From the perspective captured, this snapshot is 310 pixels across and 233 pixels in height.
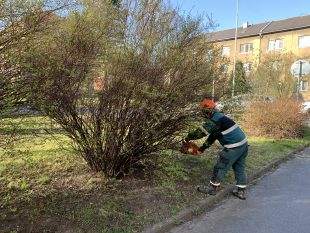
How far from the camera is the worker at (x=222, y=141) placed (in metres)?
7.23

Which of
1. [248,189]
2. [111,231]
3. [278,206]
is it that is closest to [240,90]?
[248,189]

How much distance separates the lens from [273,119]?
15227 millimetres

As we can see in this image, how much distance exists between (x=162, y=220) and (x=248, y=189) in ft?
9.49

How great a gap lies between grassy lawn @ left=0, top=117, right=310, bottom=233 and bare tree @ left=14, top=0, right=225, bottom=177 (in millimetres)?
361

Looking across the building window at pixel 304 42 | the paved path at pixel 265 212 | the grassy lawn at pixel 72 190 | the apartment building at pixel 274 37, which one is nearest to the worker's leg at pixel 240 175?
the paved path at pixel 265 212

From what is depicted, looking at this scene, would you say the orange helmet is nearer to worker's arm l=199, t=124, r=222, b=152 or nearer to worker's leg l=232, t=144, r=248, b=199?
worker's arm l=199, t=124, r=222, b=152

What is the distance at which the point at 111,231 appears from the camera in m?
5.34

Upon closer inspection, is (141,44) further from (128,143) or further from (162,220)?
(162,220)

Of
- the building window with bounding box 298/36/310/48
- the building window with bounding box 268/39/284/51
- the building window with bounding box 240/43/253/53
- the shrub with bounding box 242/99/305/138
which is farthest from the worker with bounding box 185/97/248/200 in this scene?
the building window with bounding box 240/43/253/53

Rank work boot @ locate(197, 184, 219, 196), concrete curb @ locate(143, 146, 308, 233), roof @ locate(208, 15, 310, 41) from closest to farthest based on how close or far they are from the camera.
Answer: concrete curb @ locate(143, 146, 308, 233)
work boot @ locate(197, 184, 219, 196)
roof @ locate(208, 15, 310, 41)

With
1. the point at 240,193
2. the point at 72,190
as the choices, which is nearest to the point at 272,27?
the point at 240,193

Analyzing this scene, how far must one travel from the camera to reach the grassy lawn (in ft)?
17.6

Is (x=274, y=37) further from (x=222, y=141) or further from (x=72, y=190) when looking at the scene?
(x=72, y=190)

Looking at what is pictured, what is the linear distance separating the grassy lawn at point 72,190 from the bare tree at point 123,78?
0.36 m
